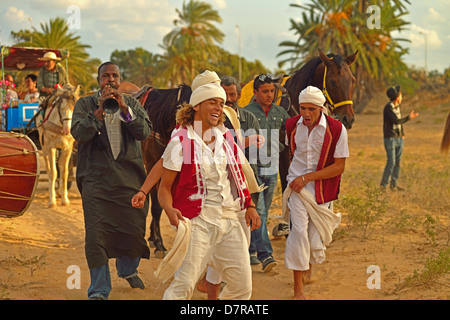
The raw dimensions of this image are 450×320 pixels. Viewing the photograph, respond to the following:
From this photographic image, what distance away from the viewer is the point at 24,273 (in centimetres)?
674

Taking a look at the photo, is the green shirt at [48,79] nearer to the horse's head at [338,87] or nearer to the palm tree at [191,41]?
the horse's head at [338,87]

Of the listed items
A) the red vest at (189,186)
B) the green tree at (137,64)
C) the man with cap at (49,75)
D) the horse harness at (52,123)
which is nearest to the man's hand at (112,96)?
the red vest at (189,186)

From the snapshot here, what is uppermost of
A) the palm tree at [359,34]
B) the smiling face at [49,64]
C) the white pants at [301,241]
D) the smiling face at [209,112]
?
the palm tree at [359,34]

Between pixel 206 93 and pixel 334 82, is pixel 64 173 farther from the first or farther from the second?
pixel 206 93

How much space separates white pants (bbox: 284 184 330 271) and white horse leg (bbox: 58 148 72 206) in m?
6.67

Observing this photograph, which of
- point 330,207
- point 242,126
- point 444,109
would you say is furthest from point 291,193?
point 444,109

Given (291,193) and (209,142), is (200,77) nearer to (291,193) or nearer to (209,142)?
(209,142)

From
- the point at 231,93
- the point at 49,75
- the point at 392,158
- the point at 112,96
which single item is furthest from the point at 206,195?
the point at 49,75

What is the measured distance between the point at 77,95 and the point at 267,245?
6067mm

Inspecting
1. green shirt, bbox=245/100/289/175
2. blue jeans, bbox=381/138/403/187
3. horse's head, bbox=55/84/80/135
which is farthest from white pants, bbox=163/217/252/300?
blue jeans, bbox=381/138/403/187

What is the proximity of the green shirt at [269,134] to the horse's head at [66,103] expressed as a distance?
5125mm

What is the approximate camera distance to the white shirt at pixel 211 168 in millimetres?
4488

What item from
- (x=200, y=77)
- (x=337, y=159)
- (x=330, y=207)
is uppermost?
(x=200, y=77)
